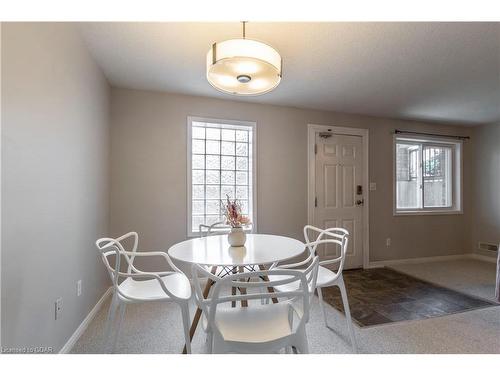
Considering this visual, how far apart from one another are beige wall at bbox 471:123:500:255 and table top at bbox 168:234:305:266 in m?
4.29

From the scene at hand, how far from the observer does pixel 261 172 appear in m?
3.29

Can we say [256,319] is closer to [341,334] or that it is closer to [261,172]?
[341,334]

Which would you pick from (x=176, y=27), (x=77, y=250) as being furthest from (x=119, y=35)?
(x=77, y=250)

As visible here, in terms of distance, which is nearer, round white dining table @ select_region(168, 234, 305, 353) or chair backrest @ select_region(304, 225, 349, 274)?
round white dining table @ select_region(168, 234, 305, 353)

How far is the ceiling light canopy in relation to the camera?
1326 mm

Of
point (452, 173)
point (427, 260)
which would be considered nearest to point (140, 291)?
point (427, 260)

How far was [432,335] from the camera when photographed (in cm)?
193

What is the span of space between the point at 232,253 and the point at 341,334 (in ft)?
3.66

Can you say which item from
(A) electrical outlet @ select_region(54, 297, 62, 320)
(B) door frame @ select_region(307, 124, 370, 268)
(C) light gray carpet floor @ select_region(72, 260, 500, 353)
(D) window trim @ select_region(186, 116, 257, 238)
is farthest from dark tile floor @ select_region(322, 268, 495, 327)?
(A) electrical outlet @ select_region(54, 297, 62, 320)

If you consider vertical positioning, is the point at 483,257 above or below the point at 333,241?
below

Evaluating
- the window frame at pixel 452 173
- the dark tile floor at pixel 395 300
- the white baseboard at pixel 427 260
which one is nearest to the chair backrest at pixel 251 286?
the dark tile floor at pixel 395 300

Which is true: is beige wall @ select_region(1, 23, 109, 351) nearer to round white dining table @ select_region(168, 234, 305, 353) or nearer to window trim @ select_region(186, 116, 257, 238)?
round white dining table @ select_region(168, 234, 305, 353)

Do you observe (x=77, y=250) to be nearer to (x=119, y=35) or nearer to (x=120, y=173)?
(x=120, y=173)
